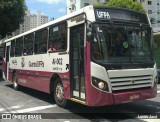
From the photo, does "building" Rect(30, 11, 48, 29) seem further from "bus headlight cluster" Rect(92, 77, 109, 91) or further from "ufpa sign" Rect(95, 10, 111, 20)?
"bus headlight cluster" Rect(92, 77, 109, 91)

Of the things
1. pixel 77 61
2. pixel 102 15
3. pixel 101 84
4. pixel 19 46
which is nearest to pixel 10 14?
pixel 19 46

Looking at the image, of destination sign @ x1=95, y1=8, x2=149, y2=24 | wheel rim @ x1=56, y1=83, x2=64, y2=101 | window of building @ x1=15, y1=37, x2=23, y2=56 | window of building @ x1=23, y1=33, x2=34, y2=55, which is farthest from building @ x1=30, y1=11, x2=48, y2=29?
destination sign @ x1=95, y1=8, x2=149, y2=24

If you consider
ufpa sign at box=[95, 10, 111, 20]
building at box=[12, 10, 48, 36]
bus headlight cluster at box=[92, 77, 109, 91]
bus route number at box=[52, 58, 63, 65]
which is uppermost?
building at box=[12, 10, 48, 36]

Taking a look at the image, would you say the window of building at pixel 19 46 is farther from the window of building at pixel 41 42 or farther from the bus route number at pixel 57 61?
the bus route number at pixel 57 61

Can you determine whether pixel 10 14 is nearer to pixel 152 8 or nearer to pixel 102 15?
pixel 102 15

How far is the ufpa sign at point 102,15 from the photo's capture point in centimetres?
895

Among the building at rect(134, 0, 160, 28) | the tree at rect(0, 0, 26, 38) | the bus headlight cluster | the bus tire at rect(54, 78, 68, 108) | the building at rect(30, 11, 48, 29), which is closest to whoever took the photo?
the bus headlight cluster

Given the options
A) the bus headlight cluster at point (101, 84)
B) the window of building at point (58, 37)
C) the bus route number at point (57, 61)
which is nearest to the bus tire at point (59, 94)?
the bus route number at point (57, 61)

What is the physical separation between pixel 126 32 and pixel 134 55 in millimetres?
686

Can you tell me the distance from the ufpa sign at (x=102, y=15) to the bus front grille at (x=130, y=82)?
65.5 inches

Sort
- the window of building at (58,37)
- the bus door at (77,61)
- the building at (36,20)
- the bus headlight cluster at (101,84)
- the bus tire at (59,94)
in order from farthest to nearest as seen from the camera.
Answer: the building at (36,20), the bus tire at (59,94), the window of building at (58,37), the bus door at (77,61), the bus headlight cluster at (101,84)

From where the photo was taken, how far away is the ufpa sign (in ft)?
29.4

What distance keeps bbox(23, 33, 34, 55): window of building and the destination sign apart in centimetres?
545

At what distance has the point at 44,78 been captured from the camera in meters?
12.3
